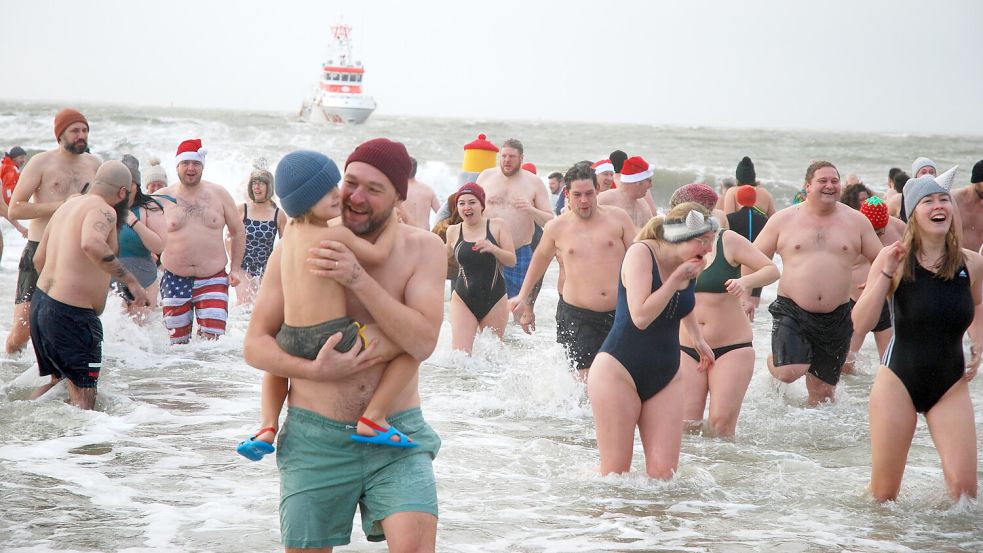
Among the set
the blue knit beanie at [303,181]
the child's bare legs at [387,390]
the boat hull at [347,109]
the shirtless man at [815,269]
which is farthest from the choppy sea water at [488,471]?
the boat hull at [347,109]

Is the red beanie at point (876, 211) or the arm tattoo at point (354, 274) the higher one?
Result: the red beanie at point (876, 211)

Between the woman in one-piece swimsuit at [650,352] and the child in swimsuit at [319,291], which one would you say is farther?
the woman in one-piece swimsuit at [650,352]

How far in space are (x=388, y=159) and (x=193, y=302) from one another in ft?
20.5

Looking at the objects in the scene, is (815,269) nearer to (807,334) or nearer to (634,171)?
(807,334)

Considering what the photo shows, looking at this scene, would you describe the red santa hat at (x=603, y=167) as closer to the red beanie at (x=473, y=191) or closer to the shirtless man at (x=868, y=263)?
the red beanie at (x=473, y=191)

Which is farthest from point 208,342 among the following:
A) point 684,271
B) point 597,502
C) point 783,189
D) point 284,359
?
point 783,189

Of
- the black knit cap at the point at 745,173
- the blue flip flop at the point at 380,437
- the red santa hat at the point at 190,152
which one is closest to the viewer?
the blue flip flop at the point at 380,437

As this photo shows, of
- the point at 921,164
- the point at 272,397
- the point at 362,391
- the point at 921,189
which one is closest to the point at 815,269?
the point at 921,189

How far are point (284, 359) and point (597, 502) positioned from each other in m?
2.57

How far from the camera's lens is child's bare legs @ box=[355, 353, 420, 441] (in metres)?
3.04

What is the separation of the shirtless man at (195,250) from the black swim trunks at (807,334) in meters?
4.74

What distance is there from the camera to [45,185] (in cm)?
785

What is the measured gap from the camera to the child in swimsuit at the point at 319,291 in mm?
2994

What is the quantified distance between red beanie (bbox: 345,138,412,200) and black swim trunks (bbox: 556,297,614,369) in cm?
395
